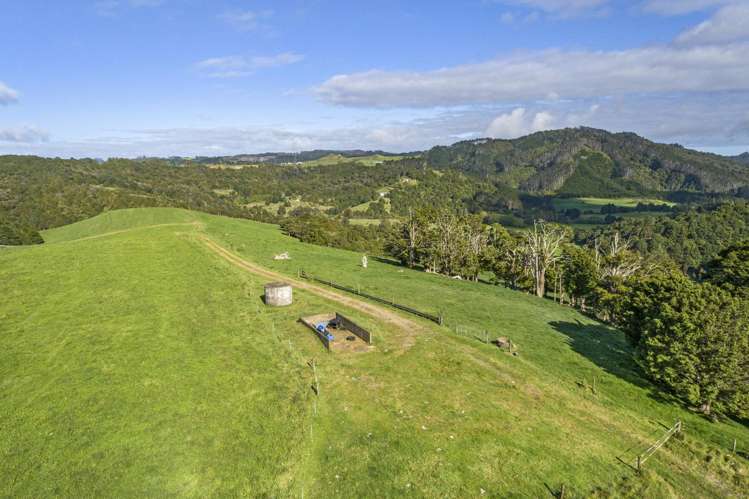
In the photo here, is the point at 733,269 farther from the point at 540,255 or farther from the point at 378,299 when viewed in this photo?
the point at 378,299

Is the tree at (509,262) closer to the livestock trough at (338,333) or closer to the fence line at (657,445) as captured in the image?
the livestock trough at (338,333)

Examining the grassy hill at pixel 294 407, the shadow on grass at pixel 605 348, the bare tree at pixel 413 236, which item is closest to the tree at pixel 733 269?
the shadow on grass at pixel 605 348

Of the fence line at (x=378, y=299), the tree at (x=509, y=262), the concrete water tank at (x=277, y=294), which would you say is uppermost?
the concrete water tank at (x=277, y=294)

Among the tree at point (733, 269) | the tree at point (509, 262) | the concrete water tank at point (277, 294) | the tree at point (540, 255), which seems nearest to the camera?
the concrete water tank at point (277, 294)

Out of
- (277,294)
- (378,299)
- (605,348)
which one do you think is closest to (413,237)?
(378,299)

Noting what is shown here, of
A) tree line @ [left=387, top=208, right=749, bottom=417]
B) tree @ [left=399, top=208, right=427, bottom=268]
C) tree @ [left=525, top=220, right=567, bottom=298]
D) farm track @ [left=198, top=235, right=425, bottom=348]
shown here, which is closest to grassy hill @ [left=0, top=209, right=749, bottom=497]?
farm track @ [left=198, top=235, right=425, bottom=348]
